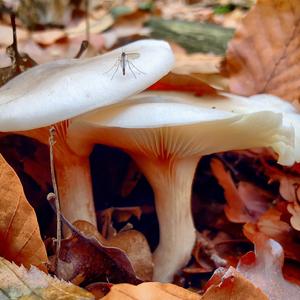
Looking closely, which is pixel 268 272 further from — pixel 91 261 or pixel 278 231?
pixel 91 261

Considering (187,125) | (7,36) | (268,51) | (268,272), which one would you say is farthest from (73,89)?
(7,36)

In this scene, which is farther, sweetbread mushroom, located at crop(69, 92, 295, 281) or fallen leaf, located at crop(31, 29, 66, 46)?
fallen leaf, located at crop(31, 29, 66, 46)

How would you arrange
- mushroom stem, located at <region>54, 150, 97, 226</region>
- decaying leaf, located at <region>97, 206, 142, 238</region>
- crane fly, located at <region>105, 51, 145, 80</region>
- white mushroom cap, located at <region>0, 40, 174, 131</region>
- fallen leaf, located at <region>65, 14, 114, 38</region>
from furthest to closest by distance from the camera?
1. fallen leaf, located at <region>65, 14, 114, 38</region>
2. decaying leaf, located at <region>97, 206, 142, 238</region>
3. mushroom stem, located at <region>54, 150, 97, 226</region>
4. crane fly, located at <region>105, 51, 145, 80</region>
5. white mushroom cap, located at <region>0, 40, 174, 131</region>

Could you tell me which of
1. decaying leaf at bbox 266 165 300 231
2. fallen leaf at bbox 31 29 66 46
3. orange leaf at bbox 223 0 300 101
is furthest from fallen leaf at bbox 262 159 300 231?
fallen leaf at bbox 31 29 66 46

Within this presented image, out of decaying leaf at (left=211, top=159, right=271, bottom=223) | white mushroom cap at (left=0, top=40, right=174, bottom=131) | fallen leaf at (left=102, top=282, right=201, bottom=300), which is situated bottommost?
decaying leaf at (left=211, top=159, right=271, bottom=223)

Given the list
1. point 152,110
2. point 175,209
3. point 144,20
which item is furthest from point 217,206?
point 144,20

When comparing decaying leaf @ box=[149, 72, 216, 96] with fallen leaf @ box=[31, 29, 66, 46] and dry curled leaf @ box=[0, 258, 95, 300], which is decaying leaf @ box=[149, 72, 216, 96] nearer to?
dry curled leaf @ box=[0, 258, 95, 300]
